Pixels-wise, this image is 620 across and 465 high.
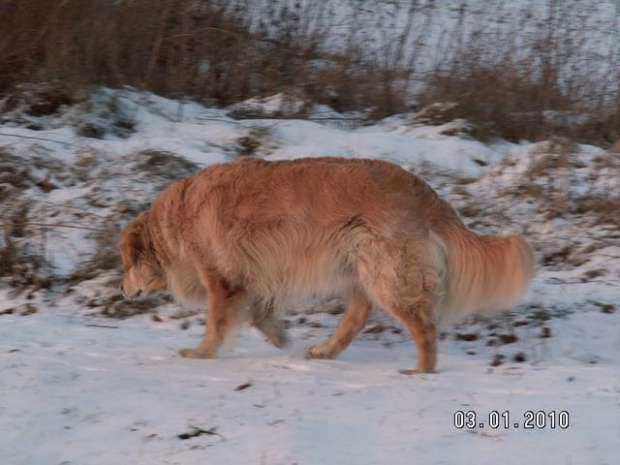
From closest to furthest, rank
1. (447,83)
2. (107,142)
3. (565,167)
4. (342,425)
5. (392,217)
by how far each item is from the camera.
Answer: (342,425) < (392,217) < (565,167) < (107,142) < (447,83)

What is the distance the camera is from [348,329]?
5883mm

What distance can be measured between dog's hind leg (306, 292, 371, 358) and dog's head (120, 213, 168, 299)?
120cm

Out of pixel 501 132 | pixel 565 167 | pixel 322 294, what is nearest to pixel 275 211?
pixel 322 294

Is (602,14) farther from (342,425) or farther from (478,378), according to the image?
(342,425)

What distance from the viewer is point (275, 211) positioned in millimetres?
5637

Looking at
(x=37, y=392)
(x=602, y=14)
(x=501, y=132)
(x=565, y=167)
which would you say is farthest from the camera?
(x=602, y=14)

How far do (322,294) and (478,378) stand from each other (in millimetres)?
1113

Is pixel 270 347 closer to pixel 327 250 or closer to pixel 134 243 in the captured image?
pixel 327 250

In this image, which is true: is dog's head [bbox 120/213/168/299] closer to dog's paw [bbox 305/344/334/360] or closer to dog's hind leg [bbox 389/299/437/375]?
dog's paw [bbox 305/344/334/360]

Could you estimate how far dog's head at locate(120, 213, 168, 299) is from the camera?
20.5 ft
